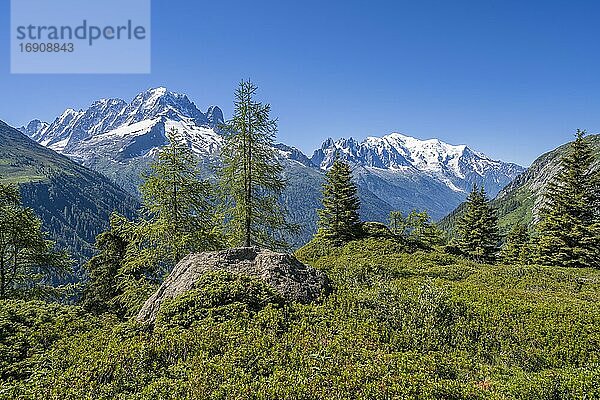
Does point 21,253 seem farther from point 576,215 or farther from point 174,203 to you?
point 576,215

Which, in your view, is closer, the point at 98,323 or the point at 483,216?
the point at 98,323

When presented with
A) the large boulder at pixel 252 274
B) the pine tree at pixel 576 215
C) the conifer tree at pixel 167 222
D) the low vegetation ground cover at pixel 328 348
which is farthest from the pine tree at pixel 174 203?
the pine tree at pixel 576 215

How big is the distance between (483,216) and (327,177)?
26171 mm


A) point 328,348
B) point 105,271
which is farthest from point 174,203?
point 105,271

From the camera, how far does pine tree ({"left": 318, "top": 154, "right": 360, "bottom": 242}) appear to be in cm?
3419

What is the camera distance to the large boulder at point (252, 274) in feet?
39.2

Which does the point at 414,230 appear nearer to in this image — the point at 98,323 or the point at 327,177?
the point at 327,177

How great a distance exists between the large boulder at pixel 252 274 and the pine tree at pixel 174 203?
4762 millimetres

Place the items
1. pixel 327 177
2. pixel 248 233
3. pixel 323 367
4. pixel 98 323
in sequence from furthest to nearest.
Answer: pixel 327 177
pixel 248 233
pixel 98 323
pixel 323 367

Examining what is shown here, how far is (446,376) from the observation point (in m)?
7.68

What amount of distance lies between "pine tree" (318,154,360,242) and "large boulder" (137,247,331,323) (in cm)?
1957

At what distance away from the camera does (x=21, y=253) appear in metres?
19.8

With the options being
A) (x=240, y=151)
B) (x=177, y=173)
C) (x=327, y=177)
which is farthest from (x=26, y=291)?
(x=327, y=177)

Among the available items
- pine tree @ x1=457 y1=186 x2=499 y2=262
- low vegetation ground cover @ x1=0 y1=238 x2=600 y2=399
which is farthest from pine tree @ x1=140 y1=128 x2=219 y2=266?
pine tree @ x1=457 y1=186 x2=499 y2=262
